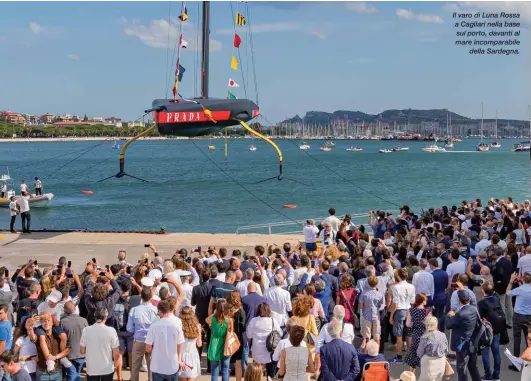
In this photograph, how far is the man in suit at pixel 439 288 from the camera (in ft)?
32.5

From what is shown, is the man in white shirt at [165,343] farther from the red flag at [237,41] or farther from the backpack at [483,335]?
the red flag at [237,41]

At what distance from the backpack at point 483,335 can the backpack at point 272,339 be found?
8.37ft

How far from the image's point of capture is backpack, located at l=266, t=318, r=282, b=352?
7793mm

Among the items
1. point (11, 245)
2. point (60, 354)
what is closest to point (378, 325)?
point (60, 354)

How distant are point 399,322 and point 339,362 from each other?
2.90m

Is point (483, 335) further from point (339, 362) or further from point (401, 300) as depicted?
point (339, 362)

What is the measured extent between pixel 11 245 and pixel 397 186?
229 feet

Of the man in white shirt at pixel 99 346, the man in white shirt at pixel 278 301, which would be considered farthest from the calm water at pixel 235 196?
the man in white shirt at pixel 99 346

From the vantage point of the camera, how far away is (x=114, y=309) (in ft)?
28.1

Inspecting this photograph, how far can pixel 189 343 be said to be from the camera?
25.1 feet

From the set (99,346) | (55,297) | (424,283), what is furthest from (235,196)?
(99,346)

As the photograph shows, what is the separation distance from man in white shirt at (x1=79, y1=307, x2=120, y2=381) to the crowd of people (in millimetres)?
13

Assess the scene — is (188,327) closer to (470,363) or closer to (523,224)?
(470,363)

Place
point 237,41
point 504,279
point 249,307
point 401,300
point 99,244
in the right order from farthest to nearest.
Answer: point 99,244, point 237,41, point 504,279, point 401,300, point 249,307
